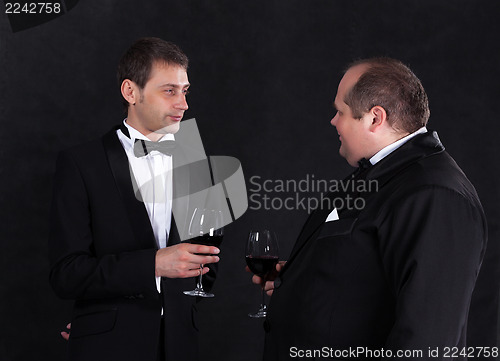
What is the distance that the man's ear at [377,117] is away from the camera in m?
1.77

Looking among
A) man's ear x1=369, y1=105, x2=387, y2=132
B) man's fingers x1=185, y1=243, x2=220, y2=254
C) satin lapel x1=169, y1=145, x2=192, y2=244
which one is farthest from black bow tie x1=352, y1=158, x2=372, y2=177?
satin lapel x1=169, y1=145, x2=192, y2=244

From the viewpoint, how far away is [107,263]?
6.85 ft

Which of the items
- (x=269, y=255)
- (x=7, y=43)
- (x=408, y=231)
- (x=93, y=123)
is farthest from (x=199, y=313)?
(x=408, y=231)

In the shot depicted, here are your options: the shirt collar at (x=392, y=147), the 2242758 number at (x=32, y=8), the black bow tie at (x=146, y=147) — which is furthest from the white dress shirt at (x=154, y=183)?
the 2242758 number at (x=32, y=8)

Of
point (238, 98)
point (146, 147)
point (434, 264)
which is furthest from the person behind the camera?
point (238, 98)

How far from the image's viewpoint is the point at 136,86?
244 centimetres

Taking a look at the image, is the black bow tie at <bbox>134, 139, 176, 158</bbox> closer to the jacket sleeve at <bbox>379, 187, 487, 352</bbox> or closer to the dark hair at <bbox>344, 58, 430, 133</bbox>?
the dark hair at <bbox>344, 58, 430, 133</bbox>

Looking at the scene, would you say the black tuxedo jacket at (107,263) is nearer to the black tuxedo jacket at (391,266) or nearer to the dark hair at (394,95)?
the black tuxedo jacket at (391,266)

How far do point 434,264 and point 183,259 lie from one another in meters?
0.85

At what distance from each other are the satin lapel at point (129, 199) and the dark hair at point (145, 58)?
1.02 feet

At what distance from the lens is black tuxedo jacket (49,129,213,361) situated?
2.08 meters

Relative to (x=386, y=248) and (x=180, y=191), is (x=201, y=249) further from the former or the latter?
(x=386, y=248)

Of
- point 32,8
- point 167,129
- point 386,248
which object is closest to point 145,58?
point 167,129

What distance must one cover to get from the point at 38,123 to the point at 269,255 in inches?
70.9
